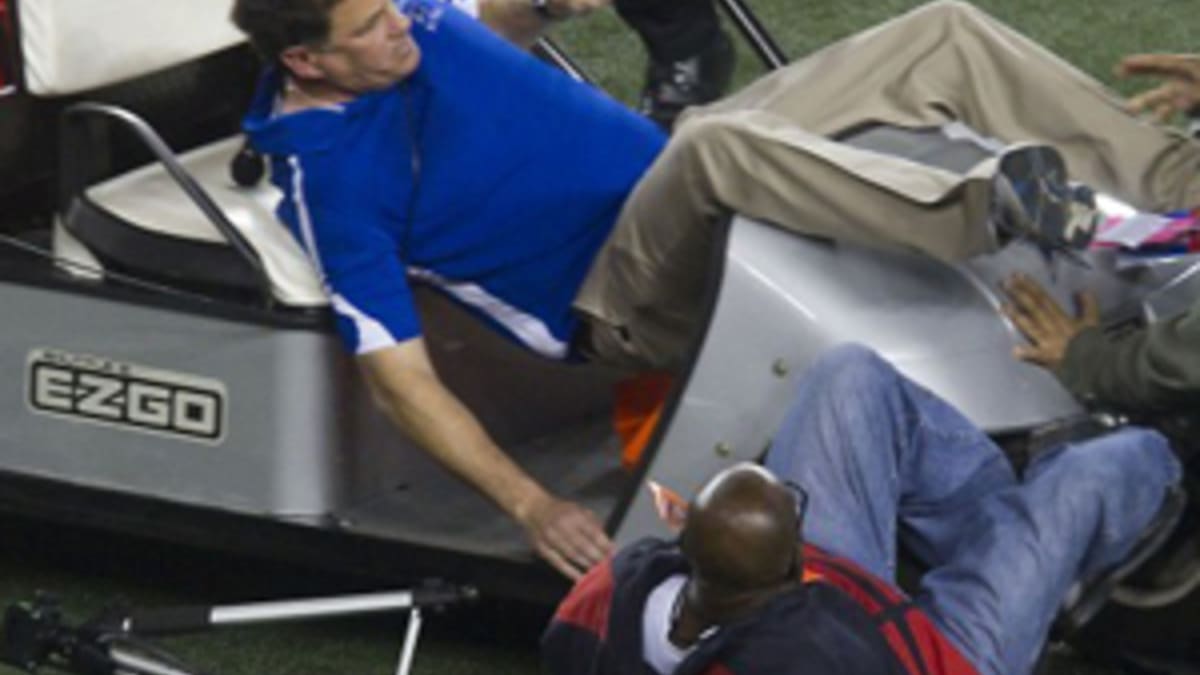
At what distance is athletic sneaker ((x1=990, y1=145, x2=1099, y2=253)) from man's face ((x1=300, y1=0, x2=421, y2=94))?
898 mm

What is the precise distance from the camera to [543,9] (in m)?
5.18

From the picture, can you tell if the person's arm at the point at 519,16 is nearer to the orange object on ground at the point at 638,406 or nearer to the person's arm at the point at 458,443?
the orange object on ground at the point at 638,406

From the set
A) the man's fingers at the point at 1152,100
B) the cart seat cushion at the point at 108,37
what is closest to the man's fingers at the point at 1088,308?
the man's fingers at the point at 1152,100

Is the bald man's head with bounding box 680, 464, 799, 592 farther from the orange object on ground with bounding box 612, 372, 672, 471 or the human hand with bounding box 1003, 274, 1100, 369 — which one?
the orange object on ground with bounding box 612, 372, 672, 471

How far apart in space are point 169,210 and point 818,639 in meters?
1.69

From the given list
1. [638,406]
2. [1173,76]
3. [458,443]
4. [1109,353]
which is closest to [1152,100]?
[1173,76]

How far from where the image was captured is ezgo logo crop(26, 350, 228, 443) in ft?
15.7

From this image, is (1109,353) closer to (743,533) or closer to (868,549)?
(868,549)

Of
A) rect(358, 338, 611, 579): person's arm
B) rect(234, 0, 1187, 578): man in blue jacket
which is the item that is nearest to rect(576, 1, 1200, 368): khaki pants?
rect(234, 0, 1187, 578): man in blue jacket

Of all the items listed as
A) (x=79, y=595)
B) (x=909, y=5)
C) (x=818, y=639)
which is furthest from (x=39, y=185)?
(x=909, y=5)

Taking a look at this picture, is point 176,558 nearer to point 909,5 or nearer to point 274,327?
point 274,327

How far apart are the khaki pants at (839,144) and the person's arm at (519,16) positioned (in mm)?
381

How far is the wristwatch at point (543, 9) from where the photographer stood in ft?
17.0

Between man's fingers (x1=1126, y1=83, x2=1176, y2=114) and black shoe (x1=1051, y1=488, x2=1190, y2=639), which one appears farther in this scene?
man's fingers (x1=1126, y1=83, x2=1176, y2=114)
